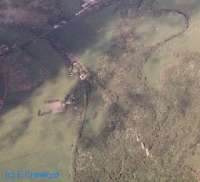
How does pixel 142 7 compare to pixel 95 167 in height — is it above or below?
above

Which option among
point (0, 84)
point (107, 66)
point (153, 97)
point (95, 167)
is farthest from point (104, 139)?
point (0, 84)

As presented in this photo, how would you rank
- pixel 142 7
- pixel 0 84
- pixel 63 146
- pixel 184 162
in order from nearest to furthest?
1. pixel 184 162
2. pixel 63 146
3. pixel 0 84
4. pixel 142 7

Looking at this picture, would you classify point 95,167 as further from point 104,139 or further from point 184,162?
point 184,162

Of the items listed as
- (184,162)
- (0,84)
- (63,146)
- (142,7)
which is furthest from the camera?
Result: (142,7)

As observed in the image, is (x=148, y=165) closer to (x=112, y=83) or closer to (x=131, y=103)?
(x=131, y=103)

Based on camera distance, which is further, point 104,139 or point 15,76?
point 15,76

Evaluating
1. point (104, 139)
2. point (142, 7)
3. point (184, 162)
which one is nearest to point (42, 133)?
point (104, 139)
